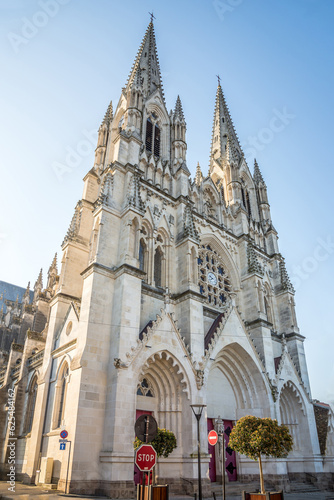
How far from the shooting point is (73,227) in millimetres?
22203

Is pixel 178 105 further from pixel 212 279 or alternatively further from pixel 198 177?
pixel 212 279

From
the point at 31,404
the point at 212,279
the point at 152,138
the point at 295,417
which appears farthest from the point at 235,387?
the point at 152,138

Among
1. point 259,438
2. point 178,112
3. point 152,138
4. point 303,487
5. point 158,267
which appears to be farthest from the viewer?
point 178,112

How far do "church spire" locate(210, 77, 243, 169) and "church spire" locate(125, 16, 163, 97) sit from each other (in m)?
8.93

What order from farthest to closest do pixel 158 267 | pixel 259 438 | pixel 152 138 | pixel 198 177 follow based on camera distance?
pixel 198 177 < pixel 152 138 < pixel 158 267 < pixel 259 438

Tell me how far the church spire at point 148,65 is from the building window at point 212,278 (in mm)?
14332

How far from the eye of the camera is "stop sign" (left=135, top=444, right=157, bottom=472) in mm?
7582

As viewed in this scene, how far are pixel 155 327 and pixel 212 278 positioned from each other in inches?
365

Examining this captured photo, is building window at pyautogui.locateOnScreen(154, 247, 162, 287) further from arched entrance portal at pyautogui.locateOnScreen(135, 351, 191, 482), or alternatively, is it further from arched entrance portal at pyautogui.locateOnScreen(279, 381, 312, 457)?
arched entrance portal at pyautogui.locateOnScreen(279, 381, 312, 457)

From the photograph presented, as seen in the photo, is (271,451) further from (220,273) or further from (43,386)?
(220,273)

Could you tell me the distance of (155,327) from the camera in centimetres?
1628

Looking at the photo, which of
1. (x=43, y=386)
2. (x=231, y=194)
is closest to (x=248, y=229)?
(x=231, y=194)

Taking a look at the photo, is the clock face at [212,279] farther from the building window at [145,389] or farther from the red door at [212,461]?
the building window at [145,389]

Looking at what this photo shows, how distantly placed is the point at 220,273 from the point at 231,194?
27.8ft
